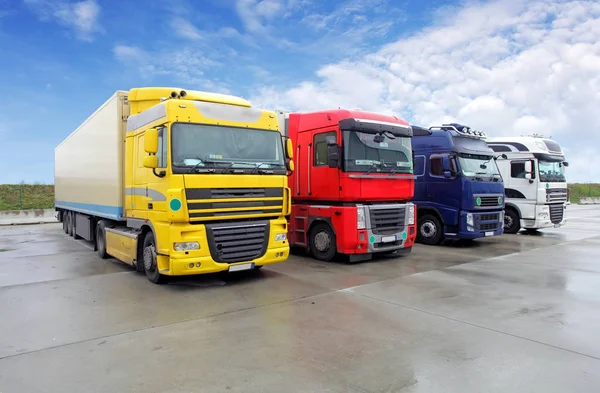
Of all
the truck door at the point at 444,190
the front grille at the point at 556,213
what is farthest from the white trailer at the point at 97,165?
the front grille at the point at 556,213

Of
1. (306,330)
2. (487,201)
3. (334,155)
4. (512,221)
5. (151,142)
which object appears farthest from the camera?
(512,221)

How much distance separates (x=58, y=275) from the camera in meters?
8.12

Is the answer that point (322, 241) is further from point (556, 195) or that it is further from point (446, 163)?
point (556, 195)

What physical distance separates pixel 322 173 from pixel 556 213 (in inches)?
378

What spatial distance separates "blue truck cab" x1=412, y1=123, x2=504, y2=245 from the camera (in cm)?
1117

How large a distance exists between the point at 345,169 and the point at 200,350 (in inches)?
209

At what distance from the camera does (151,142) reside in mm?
6633

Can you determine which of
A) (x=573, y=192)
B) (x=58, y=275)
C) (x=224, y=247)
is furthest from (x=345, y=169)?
(x=573, y=192)

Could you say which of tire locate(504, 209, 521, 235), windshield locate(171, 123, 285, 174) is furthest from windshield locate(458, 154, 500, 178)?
windshield locate(171, 123, 285, 174)

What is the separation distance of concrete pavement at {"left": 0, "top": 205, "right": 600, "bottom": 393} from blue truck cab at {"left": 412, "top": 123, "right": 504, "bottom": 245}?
2560 mm

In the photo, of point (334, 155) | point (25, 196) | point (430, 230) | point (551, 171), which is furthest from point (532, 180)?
point (25, 196)

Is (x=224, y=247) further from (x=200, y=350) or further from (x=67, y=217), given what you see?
(x=67, y=217)

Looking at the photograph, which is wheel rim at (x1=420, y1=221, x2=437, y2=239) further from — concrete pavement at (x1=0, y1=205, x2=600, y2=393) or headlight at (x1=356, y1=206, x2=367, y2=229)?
headlight at (x1=356, y1=206, x2=367, y2=229)

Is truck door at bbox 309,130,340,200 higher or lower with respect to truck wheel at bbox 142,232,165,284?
higher
